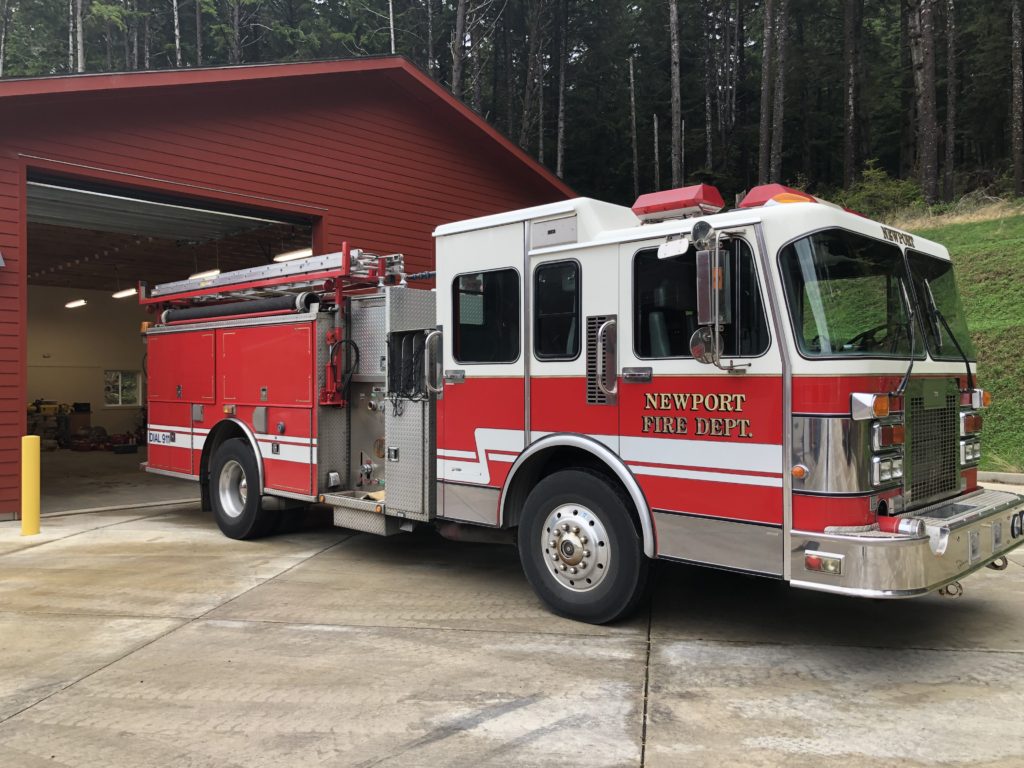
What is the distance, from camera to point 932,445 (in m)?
4.63

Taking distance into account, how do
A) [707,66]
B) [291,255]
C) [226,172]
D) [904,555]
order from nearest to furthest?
[904,555], [226,172], [291,255], [707,66]

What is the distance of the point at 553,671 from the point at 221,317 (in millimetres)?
5517

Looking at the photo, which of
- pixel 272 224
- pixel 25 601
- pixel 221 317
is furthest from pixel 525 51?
pixel 25 601

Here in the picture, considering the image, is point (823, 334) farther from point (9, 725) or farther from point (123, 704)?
point (9, 725)

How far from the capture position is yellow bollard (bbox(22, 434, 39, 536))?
27.6 feet

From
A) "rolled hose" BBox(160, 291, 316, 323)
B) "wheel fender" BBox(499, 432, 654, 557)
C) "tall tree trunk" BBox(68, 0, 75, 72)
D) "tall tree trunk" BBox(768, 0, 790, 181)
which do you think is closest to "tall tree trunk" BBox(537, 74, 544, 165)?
"tall tree trunk" BBox(768, 0, 790, 181)

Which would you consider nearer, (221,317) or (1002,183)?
(221,317)

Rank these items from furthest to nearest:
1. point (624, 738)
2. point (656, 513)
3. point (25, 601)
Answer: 1. point (25, 601)
2. point (656, 513)
3. point (624, 738)

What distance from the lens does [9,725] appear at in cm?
382

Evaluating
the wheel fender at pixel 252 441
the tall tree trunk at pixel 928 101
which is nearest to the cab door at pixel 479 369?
the wheel fender at pixel 252 441

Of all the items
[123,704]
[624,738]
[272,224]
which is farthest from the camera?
[272,224]

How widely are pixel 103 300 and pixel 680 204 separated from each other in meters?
23.3

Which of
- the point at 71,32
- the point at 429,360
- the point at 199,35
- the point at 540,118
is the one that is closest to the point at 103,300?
the point at 71,32

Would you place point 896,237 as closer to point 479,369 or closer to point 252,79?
point 479,369
